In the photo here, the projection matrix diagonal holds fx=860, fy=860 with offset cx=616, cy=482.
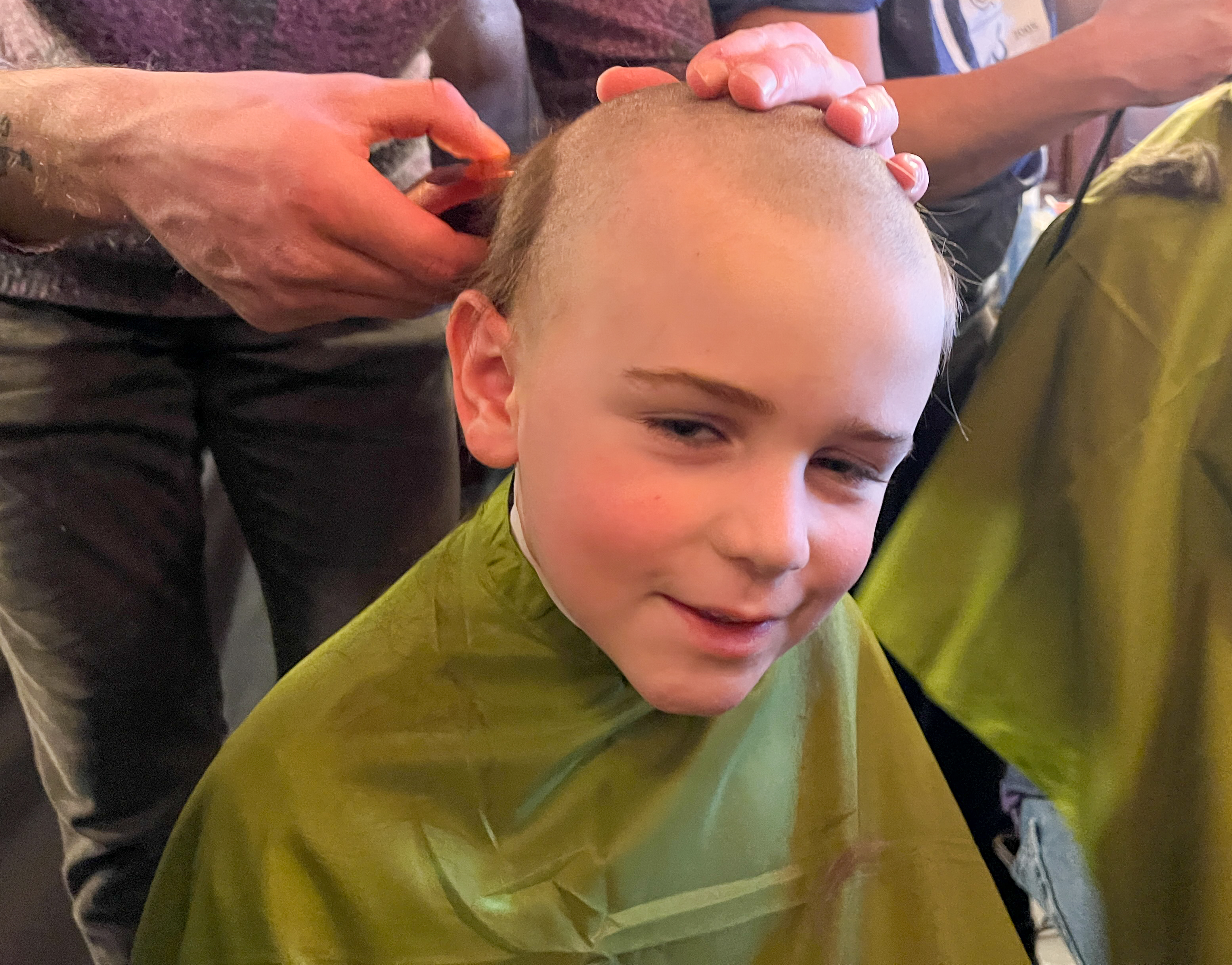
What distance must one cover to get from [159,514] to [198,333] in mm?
212

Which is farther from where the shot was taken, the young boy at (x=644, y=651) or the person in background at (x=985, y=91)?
the person in background at (x=985, y=91)

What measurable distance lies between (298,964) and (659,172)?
69cm

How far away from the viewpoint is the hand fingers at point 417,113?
72cm

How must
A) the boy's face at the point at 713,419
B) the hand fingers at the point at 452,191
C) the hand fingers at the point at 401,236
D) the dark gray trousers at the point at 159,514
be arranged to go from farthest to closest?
the dark gray trousers at the point at 159,514
the hand fingers at the point at 452,191
the hand fingers at the point at 401,236
the boy's face at the point at 713,419

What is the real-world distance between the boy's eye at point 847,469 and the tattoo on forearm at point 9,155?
0.74 meters

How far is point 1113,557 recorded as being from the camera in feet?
2.71

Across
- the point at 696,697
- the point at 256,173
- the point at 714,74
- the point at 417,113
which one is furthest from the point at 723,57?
the point at 696,697

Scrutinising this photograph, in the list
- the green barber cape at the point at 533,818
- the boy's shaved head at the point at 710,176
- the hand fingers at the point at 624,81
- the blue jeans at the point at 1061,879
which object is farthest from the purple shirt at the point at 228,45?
the blue jeans at the point at 1061,879

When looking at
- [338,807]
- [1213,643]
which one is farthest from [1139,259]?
[338,807]

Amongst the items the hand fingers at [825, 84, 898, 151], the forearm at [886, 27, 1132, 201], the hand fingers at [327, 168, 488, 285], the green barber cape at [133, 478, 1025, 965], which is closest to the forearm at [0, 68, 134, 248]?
the hand fingers at [327, 168, 488, 285]

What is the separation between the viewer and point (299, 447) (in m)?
1.07

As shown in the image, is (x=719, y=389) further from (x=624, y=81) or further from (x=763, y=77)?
(x=624, y=81)

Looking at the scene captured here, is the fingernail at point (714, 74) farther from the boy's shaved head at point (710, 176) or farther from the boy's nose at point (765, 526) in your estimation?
the boy's nose at point (765, 526)

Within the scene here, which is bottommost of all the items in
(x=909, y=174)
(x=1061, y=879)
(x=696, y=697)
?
(x=1061, y=879)
